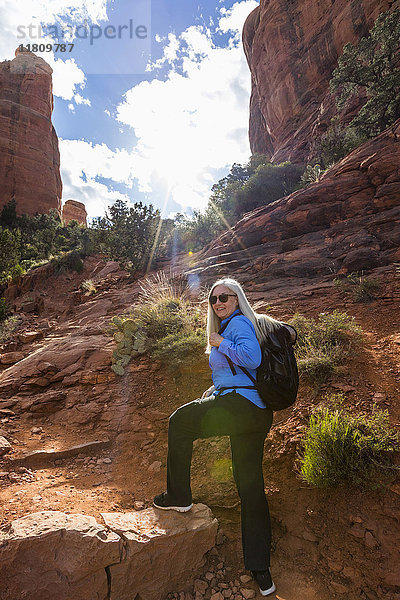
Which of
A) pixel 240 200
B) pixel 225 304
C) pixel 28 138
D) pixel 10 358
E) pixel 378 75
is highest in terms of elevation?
pixel 28 138

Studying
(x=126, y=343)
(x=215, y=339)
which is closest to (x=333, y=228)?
(x=126, y=343)

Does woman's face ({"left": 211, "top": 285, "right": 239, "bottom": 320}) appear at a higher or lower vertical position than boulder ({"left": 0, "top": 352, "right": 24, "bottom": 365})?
higher

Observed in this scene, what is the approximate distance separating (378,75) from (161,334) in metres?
18.1

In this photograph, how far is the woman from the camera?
78.4 inches

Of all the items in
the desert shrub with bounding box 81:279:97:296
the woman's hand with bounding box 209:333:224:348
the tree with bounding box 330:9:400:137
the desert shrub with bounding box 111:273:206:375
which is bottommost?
the desert shrub with bounding box 111:273:206:375

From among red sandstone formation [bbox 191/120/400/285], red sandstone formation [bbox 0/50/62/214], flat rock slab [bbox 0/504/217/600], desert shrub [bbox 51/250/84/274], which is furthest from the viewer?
red sandstone formation [bbox 0/50/62/214]

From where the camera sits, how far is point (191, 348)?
5020 mm

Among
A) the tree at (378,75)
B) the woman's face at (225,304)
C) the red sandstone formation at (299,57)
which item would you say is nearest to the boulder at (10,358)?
the woman's face at (225,304)

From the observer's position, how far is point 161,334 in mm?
5867

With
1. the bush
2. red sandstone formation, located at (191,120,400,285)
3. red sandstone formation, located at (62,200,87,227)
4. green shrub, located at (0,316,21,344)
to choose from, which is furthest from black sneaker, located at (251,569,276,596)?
red sandstone formation, located at (62,200,87,227)

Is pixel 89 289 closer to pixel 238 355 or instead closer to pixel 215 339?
pixel 215 339

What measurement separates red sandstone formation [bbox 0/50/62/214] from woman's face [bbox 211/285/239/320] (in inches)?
1891

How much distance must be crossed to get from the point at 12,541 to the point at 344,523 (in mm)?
2262

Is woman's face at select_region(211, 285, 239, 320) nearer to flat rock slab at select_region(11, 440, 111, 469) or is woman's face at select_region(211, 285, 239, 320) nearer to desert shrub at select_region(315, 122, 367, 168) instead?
flat rock slab at select_region(11, 440, 111, 469)
